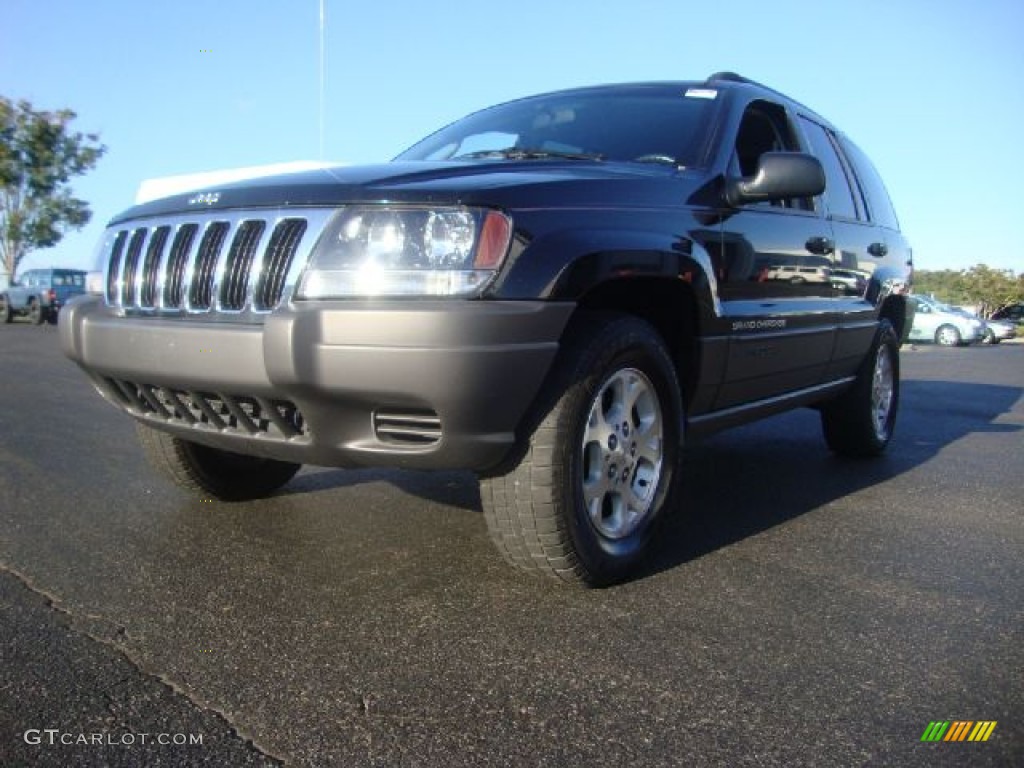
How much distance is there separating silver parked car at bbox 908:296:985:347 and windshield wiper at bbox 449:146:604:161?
26348mm

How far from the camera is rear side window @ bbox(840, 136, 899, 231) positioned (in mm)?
5184

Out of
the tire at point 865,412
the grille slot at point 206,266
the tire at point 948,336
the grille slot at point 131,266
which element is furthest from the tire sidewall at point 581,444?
the tire at point 948,336

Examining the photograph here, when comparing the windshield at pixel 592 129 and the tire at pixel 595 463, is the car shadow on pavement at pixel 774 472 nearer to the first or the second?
the tire at pixel 595 463

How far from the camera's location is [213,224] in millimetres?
2646

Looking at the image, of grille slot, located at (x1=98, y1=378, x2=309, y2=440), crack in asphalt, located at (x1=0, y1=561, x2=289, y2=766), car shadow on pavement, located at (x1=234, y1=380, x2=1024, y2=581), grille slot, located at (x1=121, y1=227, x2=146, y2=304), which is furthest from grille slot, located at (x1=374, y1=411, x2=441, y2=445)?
grille slot, located at (x1=121, y1=227, x2=146, y2=304)

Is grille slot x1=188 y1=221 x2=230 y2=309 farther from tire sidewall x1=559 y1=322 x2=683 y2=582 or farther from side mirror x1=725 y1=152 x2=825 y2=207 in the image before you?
side mirror x1=725 y1=152 x2=825 y2=207

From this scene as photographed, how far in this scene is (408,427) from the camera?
7.82ft

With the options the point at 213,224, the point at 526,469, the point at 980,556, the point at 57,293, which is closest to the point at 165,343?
the point at 213,224

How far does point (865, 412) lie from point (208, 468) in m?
3.67

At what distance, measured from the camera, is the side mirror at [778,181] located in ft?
10.4

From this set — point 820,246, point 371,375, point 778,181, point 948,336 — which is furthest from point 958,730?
point 948,336

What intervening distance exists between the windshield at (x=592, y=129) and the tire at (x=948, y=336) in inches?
1052

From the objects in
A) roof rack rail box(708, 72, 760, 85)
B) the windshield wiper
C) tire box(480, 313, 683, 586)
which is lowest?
tire box(480, 313, 683, 586)

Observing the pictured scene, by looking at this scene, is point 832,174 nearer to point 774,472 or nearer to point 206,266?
point 774,472
